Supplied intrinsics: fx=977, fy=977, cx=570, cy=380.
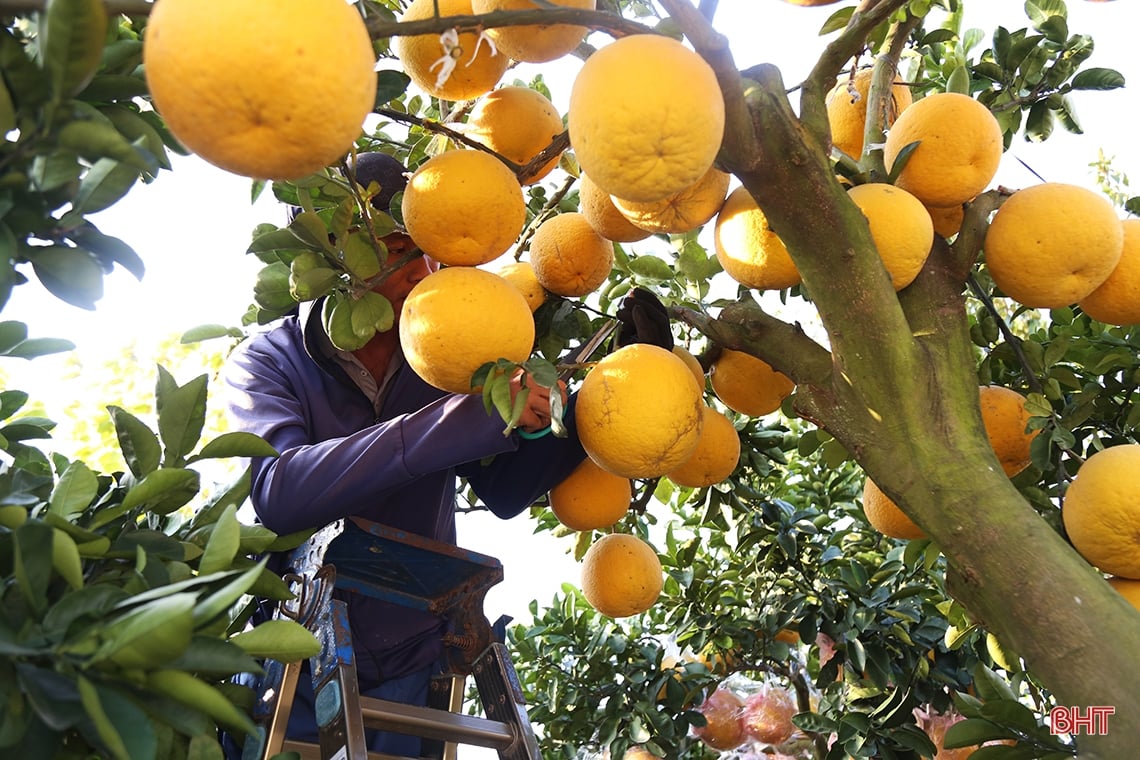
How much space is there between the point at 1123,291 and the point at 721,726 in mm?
2317

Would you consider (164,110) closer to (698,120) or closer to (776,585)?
(698,120)

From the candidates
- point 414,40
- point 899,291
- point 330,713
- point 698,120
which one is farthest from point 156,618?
point 899,291

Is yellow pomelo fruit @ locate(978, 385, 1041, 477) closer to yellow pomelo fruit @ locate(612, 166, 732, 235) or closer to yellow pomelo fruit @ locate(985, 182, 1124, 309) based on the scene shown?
yellow pomelo fruit @ locate(985, 182, 1124, 309)

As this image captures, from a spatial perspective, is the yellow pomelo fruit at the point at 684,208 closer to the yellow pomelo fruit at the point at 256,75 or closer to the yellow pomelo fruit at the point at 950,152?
the yellow pomelo fruit at the point at 950,152

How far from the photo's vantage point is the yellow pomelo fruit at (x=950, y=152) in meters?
1.79

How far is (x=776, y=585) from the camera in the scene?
3.28 meters

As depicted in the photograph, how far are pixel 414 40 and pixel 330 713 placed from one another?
4.05ft

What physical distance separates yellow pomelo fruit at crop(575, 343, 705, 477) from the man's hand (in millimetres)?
242

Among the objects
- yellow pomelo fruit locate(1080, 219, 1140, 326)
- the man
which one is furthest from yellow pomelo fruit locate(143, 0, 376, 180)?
yellow pomelo fruit locate(1080, 219, 1140, 326)

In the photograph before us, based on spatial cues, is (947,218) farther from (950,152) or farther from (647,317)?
(647,317)

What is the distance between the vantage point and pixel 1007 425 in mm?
1904

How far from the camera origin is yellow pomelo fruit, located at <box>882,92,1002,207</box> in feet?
5.86

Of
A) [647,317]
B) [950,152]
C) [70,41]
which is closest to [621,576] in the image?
[647,317]

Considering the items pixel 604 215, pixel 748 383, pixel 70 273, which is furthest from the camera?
pixel 748 383
